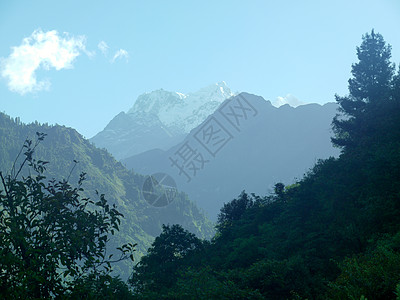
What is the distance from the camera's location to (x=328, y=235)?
20812 millimetres

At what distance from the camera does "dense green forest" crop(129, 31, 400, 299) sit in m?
13.6

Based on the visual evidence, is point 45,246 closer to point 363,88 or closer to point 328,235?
point 328,235

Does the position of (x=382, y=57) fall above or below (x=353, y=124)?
above

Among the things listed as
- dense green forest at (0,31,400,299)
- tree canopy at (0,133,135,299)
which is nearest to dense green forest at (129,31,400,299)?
dense green forest at (0,31,400,299)

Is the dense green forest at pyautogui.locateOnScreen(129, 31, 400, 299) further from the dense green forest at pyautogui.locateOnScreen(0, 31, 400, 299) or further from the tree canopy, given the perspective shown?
the tree canopy

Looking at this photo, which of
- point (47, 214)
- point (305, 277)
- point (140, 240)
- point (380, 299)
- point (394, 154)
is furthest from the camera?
point (140, 240)

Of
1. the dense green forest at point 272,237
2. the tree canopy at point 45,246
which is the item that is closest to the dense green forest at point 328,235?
the dense green forest at point 272,237

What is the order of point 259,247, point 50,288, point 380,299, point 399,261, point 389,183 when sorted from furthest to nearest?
point 259,247, point 389,183, point 399,261, point 380,299, point 50,288

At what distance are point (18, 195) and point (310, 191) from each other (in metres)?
27.4

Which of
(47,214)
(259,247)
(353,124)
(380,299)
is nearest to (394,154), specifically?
(259,247)

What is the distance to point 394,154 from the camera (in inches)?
886

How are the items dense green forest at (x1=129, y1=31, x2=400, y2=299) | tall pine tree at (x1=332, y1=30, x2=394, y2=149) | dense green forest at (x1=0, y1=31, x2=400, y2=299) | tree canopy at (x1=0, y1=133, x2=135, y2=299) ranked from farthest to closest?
tall pine tree at (x1=332, y1=30, x2=394, y2=149), dense green forest at (x1=129, y1=31, x2=400, y2=299), dense green forest at (x1=0, y1=31, x2=400, y2=299), tree canopy at (x1=0, y1=133, x2=135, y2=299)

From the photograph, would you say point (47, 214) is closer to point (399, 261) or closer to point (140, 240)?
A: point (399, 261)

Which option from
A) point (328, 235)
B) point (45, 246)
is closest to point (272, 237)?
point (328, 235)
